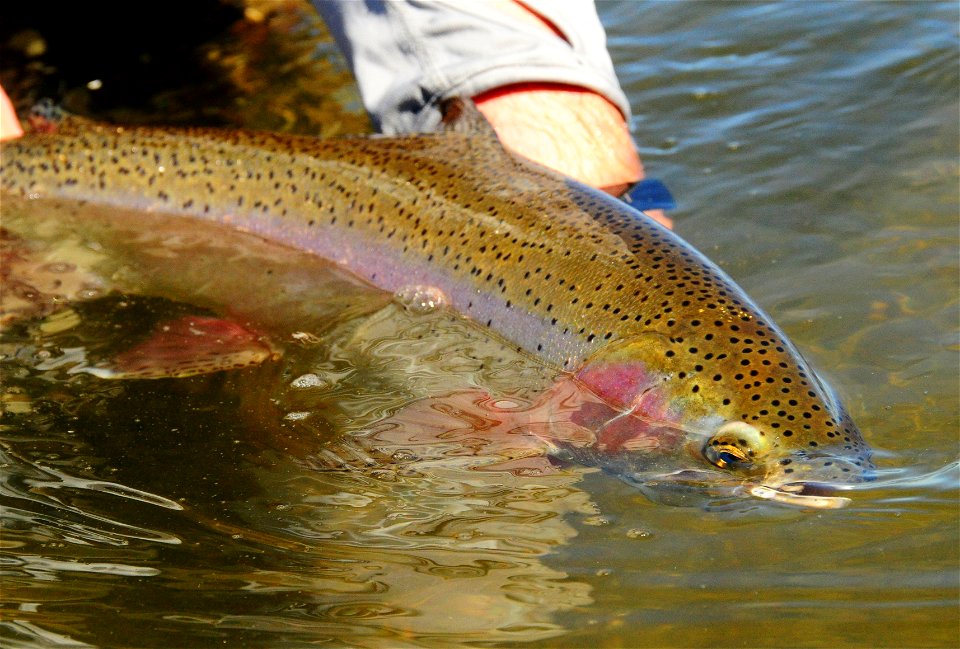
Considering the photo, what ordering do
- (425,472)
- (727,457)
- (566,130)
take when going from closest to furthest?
(727,457), (425,472), (566,130)

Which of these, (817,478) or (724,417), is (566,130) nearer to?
(724,417)

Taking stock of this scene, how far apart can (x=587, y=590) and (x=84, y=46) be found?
492 centimetres

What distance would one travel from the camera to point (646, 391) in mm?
2617

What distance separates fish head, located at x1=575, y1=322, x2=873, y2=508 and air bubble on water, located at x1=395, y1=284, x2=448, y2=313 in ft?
2.12

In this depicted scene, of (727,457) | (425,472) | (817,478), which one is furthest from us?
(425,472)

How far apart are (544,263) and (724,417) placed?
29.7 inches

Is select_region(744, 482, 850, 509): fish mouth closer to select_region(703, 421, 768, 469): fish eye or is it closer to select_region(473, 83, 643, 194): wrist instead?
select_region(703, 421, 768, 469): fish eye

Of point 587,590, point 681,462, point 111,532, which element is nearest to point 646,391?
point 681,462

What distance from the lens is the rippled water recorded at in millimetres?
2105

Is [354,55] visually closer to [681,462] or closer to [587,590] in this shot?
[681,462]

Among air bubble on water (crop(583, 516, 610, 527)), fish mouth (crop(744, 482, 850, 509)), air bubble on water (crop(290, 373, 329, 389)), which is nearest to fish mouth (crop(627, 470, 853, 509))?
fish mouth (crop(744, 482, 850, 509))

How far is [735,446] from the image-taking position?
7.94 feet

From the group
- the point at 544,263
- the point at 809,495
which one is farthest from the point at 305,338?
the point at 809,495

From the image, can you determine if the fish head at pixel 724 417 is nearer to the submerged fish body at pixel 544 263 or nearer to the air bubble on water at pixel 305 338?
the submerged fish body at pixel 544 263
